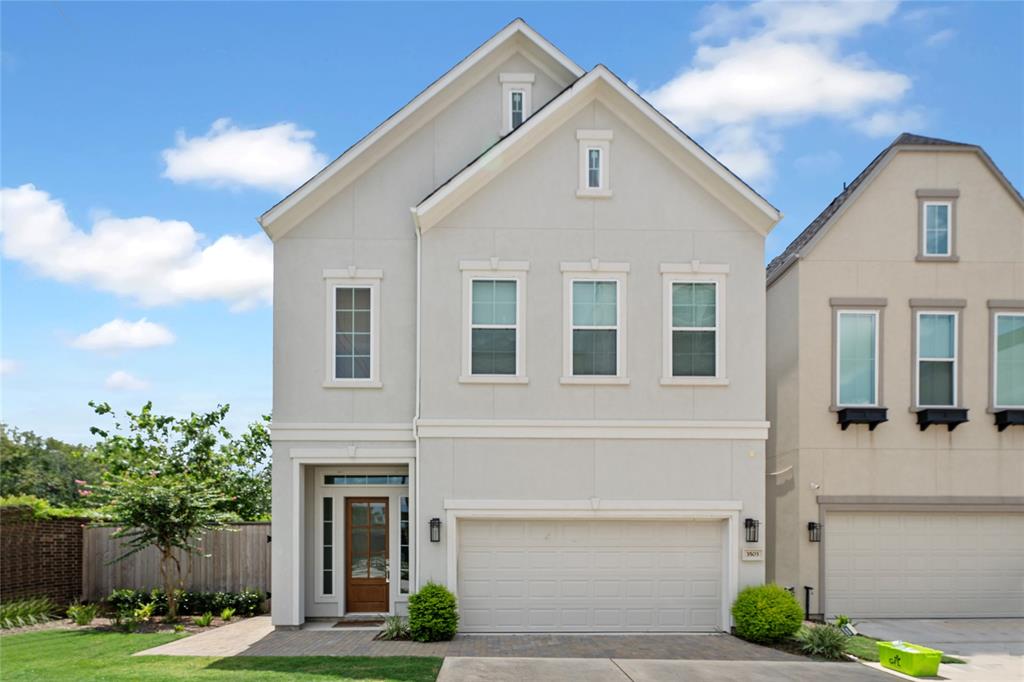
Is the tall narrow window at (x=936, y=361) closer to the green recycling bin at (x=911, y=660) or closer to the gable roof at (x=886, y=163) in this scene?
the gable roof at (x=886, y=163)

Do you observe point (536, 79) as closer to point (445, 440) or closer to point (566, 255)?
point (566, 255)

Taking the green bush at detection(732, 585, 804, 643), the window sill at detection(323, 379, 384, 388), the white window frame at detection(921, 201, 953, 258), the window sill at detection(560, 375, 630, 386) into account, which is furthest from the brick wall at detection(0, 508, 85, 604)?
the white window frame at detection(921, 201, 953, 258)

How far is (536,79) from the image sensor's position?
16547mm

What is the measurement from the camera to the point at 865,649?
45.2ft

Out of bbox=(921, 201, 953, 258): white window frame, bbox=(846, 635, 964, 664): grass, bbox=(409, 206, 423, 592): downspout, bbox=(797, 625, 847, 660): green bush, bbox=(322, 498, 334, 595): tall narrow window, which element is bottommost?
bbox=(846, 635, 964, 664): grass

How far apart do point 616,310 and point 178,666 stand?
866cm

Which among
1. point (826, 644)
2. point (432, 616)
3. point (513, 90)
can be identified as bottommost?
point (826, 644)

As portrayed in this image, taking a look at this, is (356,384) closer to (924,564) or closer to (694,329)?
(694,329)

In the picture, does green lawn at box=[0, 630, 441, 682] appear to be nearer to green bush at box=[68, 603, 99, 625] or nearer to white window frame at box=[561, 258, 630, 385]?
green bush at box=[68, 603, 99, 625]

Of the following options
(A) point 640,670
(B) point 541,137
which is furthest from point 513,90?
(A) point 640,670

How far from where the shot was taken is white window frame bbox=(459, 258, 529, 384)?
14.9 meters

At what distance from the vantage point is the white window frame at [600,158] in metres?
15.3

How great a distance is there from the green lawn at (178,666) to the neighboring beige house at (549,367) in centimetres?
255

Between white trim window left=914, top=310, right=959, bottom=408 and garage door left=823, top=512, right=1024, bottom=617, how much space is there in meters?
2.22
